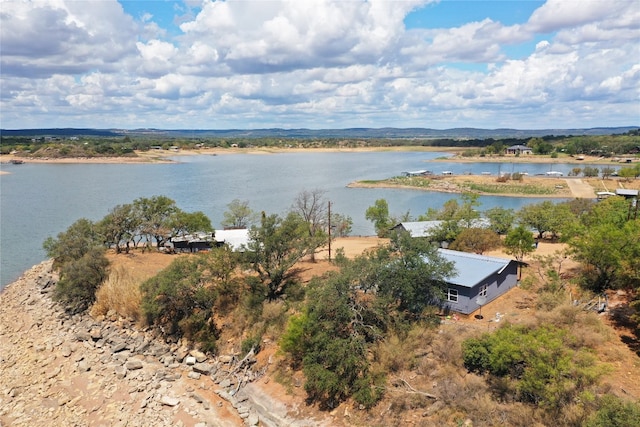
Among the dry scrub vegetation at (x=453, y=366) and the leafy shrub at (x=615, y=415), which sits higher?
the leafy shrub at (x=615, y=415)

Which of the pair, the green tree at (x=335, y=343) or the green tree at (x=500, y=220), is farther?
the green tree at (x=500, y=220)

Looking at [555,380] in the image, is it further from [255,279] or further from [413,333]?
[255,279]

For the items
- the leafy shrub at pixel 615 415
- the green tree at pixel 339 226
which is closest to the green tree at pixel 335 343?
the leafy shrub at pixel 615 415

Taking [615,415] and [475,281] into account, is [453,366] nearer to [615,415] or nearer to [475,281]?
[475,281]

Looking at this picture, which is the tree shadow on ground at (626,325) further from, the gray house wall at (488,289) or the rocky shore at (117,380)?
the rocky shore at (117,380)

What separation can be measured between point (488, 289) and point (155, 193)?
58.8 metres

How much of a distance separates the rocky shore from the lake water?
14.0m

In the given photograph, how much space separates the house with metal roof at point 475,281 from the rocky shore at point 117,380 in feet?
27.9

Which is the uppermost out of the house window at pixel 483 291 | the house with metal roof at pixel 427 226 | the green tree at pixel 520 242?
the green tree at pixel 520 242

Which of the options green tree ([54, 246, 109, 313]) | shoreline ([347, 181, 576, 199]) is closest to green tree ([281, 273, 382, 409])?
green tree ([54, 246, 109, 313])

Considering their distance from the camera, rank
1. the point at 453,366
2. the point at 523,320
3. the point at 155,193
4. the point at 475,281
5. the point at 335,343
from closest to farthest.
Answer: the point at 453,366
the point at 335,343
the point at 523,320
the point at 475,281
the point at 155,193

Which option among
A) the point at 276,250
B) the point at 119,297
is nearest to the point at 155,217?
the point at 119,297

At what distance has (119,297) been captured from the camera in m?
24.0

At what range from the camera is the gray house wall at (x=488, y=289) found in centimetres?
1956
